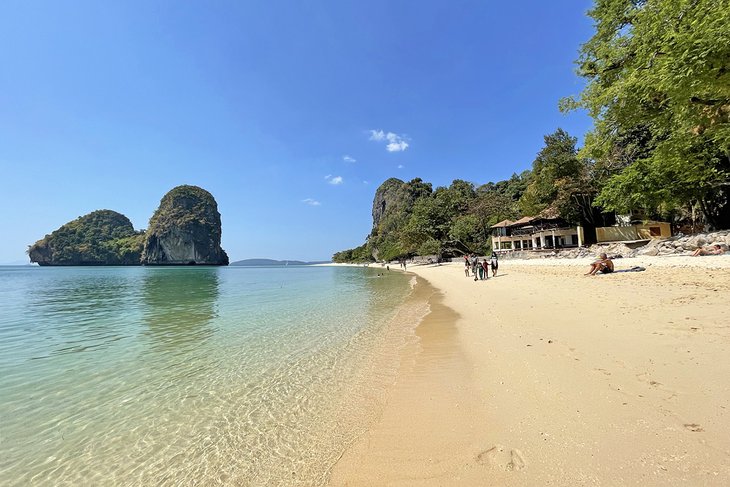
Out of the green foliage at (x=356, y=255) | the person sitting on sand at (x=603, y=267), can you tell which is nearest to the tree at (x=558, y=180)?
the person sitting on sand at (x=603, y=267)

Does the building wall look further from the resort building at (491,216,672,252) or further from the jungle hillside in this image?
the jungle hillside

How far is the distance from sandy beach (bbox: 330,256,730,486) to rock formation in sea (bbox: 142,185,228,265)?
160136 millimetres

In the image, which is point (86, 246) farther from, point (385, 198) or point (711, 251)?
point (711, 251)

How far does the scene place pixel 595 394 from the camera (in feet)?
12.6

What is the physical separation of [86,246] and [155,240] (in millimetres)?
33746

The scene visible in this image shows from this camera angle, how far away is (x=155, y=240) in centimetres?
14100

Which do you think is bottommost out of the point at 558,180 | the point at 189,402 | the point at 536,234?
the point at 189,402

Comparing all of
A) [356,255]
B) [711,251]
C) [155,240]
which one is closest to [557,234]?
[711,251]

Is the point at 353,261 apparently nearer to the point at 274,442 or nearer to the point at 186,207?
the point at 186,207

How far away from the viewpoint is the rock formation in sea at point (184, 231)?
141125 mm

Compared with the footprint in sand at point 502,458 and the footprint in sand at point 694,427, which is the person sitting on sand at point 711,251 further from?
the footprint in sand at point 502,458

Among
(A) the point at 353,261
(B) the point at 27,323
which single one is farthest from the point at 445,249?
(A) the point at 353,261

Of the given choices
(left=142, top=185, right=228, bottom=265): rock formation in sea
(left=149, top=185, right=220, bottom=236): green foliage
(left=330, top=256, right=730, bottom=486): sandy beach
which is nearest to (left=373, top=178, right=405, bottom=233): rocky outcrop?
(left=142, top=185, right=228, bottom=265): rock formation in sea

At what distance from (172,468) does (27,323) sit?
1527cm
